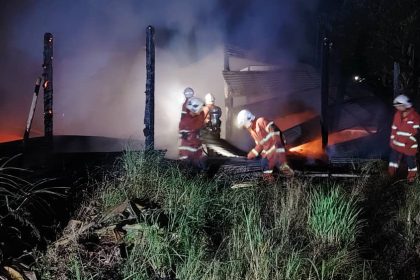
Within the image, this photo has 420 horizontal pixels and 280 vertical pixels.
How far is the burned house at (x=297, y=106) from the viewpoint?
1155 centimetres

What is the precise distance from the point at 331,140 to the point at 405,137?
3841 millimetres

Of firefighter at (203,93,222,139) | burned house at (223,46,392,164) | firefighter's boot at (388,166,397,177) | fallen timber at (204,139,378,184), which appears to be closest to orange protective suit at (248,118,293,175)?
fallen timber at (204,139,378,184)

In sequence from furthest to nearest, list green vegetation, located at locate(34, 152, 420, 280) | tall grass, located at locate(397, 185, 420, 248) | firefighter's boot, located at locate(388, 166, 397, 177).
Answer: firefighter's boot, located at locate(388, 166, 397, 177), tall grass, located at locate(397, 185, 420, 248), green vegetation, located at locate(34, 152, 420, 280)

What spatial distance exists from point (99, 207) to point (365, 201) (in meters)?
3.17

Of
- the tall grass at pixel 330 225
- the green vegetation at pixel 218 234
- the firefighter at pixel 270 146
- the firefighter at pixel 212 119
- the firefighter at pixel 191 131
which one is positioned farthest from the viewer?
the firefighter at pixel 212 119

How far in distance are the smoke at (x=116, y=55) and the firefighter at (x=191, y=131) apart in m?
3.63

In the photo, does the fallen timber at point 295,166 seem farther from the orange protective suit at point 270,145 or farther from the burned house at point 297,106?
the burned house at point 297,106

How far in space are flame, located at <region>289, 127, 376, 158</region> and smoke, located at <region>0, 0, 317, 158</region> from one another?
3.25 meters

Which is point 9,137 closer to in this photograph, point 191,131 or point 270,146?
point 191,131

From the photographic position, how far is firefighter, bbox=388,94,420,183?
743cm

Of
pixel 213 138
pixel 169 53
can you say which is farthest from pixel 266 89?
pixel 213 138

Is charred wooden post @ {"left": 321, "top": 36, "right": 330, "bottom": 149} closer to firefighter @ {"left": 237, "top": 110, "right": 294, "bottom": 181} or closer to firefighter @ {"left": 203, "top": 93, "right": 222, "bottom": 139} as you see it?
firefighter @ {"left": 203, "top": 93, "right": 222, "bottom": 139}

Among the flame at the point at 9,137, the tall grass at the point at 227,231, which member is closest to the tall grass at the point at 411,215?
the tall grass at the point at 227,231

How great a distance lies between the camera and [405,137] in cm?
748
